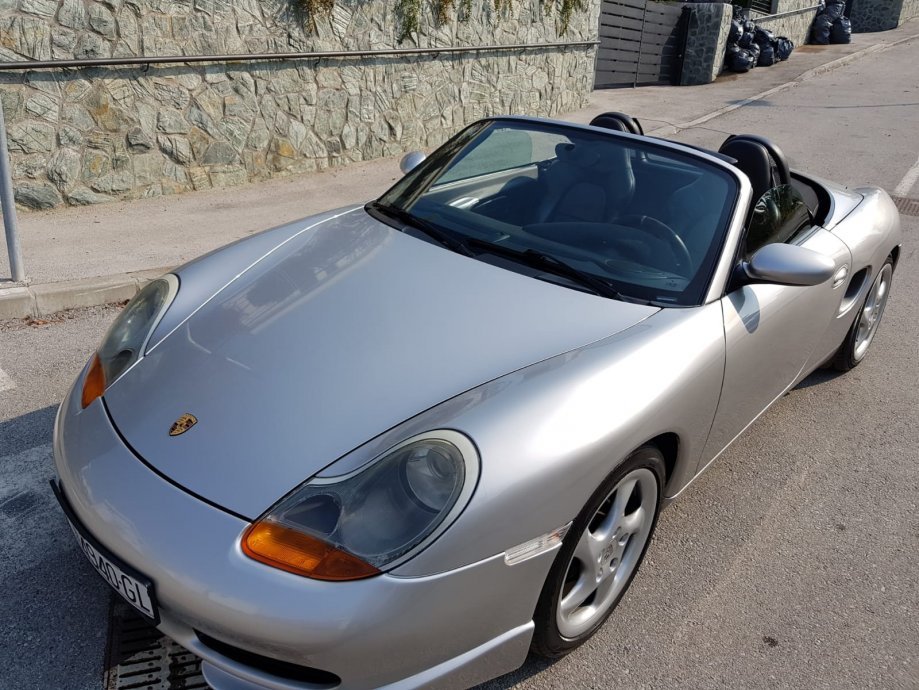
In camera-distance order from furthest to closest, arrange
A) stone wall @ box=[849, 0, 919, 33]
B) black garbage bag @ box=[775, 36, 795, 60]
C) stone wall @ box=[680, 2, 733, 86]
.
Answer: stone wall @ box=[849, 0, 919, 33]
black garbage bag @ box=[775, 36, 795, 60]
stone wall @ box=[680, 2, 733, 86]

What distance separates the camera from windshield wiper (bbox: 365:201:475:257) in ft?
10.1

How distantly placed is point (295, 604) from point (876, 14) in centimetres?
3251

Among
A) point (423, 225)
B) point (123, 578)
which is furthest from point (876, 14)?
point (123, 578)

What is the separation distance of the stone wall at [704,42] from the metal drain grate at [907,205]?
30.3ft

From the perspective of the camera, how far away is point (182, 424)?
7.47 feet

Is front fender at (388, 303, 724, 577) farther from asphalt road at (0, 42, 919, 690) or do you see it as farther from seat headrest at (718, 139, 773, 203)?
seat headrest at (718, 139, 773, 203)

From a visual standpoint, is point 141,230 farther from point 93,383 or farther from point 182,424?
point 182,424

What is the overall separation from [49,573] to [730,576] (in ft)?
7.65

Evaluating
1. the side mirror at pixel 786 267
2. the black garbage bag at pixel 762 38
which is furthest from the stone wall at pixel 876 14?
the side mirror at pixel 786 267

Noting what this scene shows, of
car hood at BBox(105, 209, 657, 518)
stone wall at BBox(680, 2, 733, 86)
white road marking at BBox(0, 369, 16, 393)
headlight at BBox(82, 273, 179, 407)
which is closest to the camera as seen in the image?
car hood at BBox(105, 209, 657, 518)

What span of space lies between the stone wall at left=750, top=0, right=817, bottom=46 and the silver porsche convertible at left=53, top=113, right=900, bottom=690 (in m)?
19.2

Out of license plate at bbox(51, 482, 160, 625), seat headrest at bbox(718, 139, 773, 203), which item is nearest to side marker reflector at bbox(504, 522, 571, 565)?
license plate at bbox(51, 482, 160, 625)

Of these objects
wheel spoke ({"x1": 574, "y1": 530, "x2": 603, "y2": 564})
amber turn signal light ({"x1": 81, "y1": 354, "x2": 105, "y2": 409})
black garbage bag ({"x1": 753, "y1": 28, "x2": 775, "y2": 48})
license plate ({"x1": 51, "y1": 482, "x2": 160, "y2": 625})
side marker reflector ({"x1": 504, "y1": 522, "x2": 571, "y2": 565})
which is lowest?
black garbage bag ({"x1": 753, "y1": 28, "x2": 775, "y2": 48})

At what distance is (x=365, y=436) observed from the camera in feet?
7.04
